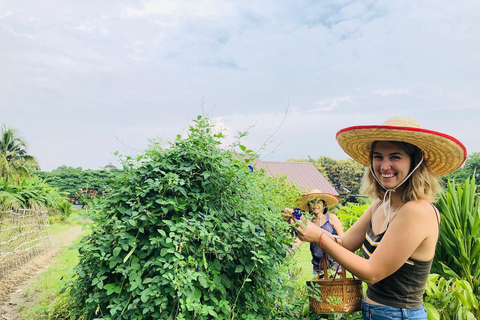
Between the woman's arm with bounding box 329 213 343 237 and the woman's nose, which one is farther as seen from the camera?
the woman's arm with bounding box 329 213 343 237

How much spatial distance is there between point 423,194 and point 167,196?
53.1 inches

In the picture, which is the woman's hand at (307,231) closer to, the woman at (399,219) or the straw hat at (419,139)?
the woman at (399,219)

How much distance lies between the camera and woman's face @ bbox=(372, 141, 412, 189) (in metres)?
2.03

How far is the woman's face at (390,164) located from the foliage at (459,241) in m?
2.14

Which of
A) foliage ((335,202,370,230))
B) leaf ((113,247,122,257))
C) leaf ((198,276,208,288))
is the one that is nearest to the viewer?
leaf ((198,276,208,288))

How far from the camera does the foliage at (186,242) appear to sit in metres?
1.82

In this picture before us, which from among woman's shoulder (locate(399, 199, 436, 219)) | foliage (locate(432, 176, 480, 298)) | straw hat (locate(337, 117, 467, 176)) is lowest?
foliage (locate(432, 176, 480, 298))

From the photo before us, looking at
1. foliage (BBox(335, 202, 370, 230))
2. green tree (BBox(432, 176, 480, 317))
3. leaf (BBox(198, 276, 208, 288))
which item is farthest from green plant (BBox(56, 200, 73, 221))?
leaf (BBox(198, 276, 208, 288))

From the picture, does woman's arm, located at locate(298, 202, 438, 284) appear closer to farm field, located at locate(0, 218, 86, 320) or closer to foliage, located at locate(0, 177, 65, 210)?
farm field, located at locate(0, 218, 86, 320)

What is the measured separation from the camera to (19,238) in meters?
9.59

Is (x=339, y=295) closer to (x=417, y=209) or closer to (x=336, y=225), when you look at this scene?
(x=417, y=209)

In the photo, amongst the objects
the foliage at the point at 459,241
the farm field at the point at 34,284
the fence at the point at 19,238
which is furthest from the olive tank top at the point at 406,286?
the fence at the point at 19,238

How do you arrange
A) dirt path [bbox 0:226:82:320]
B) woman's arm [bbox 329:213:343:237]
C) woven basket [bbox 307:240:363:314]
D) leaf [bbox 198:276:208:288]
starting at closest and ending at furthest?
1. leaf [bbox 198:276:208:288]
2. woven basket [bbox 307:240:363:314]
3. woman's arm [bbox 329:213:343:237]
4. dirt path [bbox 0:226:82:320]

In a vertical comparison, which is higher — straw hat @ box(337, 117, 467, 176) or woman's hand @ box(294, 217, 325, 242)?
straw hat @ box(337, 117, 467, 176)
